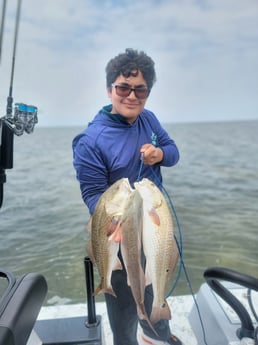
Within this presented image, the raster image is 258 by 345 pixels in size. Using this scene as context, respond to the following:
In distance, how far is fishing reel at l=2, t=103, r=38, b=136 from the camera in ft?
4.82

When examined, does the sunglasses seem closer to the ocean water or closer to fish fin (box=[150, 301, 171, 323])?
the ocean water

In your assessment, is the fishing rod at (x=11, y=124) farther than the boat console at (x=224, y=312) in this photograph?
Yes

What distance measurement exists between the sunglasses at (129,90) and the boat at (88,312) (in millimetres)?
391

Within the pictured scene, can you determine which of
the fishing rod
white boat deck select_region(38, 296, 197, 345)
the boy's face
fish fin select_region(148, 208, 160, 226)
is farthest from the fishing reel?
white boat deck select_region(38, 296, 197, 345)

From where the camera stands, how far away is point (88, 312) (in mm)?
1947

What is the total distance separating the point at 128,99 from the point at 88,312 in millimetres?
1222

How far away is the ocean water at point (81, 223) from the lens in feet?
15.8

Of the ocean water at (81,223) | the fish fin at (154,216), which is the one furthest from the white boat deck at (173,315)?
the fish fin at (154,216)

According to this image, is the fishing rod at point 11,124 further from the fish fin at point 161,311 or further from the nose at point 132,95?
the fish fin at point 161,311

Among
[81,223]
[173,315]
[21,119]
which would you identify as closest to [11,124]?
[21,119]

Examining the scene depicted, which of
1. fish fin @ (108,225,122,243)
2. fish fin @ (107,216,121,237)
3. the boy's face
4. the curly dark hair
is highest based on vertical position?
the curly dark hair

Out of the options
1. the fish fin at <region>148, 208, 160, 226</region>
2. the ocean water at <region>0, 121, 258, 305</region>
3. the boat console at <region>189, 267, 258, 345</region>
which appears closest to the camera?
the fish fin at <region>148, 208, 160, 226</region>

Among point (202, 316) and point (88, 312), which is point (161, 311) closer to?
point (88, 312)

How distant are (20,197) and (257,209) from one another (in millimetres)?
5963
